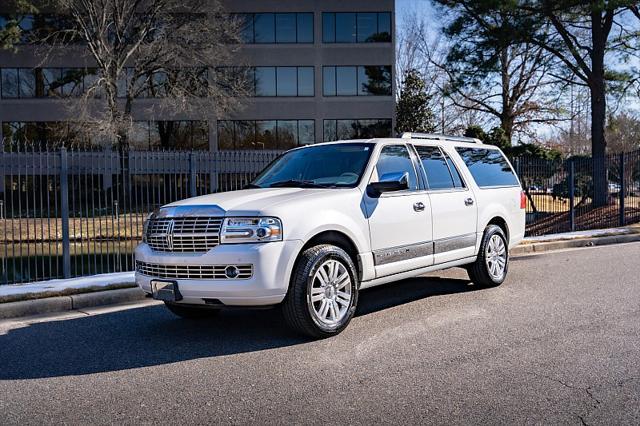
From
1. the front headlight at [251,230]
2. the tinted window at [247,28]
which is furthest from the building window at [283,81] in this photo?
the front headlight at [251,230]

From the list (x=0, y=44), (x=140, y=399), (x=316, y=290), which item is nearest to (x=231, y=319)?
(x=316, y=290)

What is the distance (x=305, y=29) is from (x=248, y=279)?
113 ft

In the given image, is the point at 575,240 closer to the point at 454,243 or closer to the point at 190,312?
the point at 454,243

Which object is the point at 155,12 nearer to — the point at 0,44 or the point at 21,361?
the point at 0,44

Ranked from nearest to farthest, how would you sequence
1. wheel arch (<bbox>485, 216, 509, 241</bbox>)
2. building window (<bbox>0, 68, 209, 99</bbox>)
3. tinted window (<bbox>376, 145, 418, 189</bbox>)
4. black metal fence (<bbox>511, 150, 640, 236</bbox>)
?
tinted window (<bbox>376, 145, 418, 189</bbox>)
wheel arch (<bbox>485, 216, 509, 241</bbox>)
black metal fence (<bbox>511, 150, 640, 236</bbox>)
building window (<bbox>0, 68, 209, 99</bbox>)

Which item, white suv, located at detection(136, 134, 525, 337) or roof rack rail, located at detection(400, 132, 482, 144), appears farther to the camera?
roof rack rail, located at detection(400, 132, 482, 144)

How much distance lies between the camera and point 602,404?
3.97m

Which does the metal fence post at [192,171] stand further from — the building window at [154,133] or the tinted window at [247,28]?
the tinted window at [247,28]

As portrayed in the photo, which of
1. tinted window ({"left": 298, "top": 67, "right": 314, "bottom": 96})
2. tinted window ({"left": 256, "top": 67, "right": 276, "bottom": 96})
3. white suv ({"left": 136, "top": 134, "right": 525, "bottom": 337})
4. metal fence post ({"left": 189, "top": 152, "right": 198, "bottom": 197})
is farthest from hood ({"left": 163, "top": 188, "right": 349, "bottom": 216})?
tinted window ({"left": 298, "top": 67, "right": 314, "bottom": 96})

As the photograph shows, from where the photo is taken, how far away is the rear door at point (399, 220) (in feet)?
20.8

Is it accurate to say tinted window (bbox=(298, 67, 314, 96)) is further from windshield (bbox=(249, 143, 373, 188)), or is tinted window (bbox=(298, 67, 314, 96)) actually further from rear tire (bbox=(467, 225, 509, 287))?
windshield (bbox=(249, 143, 373, 188))

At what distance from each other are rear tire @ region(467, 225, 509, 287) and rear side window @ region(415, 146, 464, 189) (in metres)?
0.86

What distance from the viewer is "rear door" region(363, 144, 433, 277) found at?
250 inches

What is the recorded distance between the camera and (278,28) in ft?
122
